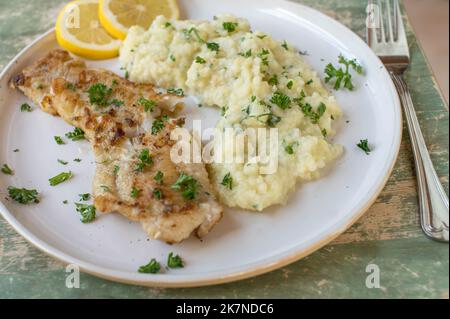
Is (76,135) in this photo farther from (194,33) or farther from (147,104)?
(194,33)

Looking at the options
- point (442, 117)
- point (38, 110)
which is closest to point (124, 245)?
point (38, 110)

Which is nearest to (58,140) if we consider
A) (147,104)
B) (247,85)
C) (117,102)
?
(117,102)

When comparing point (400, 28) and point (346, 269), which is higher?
point (400, 28)

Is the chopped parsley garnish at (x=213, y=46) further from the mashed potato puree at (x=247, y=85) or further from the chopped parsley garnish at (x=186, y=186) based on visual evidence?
the chopped parsley garnish at (x=186, y=186)

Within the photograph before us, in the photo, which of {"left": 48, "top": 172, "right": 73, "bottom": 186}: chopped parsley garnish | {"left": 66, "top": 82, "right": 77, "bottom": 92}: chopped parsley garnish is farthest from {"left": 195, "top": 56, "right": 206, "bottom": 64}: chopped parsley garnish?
{"left": 48, "top": 172, "right": 73, "bottom": 186}: chopped parsley garnish

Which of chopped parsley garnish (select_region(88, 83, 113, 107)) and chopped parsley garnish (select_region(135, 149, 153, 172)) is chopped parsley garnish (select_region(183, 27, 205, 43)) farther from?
chopped parsley garnish (select_region(135, 149, 153, 172))

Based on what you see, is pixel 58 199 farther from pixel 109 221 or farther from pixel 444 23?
pixel 444 23
